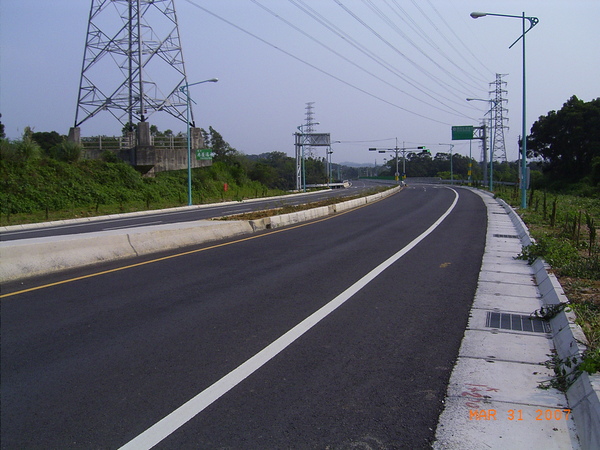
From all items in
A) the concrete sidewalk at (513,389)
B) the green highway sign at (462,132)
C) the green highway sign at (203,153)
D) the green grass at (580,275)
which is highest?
the green highway sign at (462,132)

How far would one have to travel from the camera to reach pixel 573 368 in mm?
5117

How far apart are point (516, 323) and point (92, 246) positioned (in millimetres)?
8558

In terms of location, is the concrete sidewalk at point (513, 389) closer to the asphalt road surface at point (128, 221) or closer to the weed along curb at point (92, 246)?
the weed along curb at point (92, 246)

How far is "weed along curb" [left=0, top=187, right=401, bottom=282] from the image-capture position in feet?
31.9

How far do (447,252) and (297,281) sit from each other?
539 cm

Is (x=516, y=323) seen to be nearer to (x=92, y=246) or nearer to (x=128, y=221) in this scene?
(x=92, y=246)

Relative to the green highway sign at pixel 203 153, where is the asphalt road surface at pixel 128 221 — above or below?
below

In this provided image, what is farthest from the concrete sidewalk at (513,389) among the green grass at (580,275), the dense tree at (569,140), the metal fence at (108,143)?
the dense tree at (569,140)

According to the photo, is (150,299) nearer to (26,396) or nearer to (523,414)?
(26,396)

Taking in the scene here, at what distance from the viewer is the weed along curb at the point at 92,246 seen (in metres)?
9.71

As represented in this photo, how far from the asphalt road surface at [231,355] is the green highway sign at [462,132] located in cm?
6099

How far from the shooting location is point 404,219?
23500 mm

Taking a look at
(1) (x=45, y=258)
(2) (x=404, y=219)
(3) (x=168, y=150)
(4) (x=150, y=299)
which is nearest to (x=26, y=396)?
(4) (x=150, y=299)

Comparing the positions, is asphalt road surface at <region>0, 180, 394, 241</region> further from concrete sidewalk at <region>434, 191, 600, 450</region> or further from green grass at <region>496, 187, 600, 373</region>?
concrete sidewalk at <region>434, 191, 600, 450</region>
